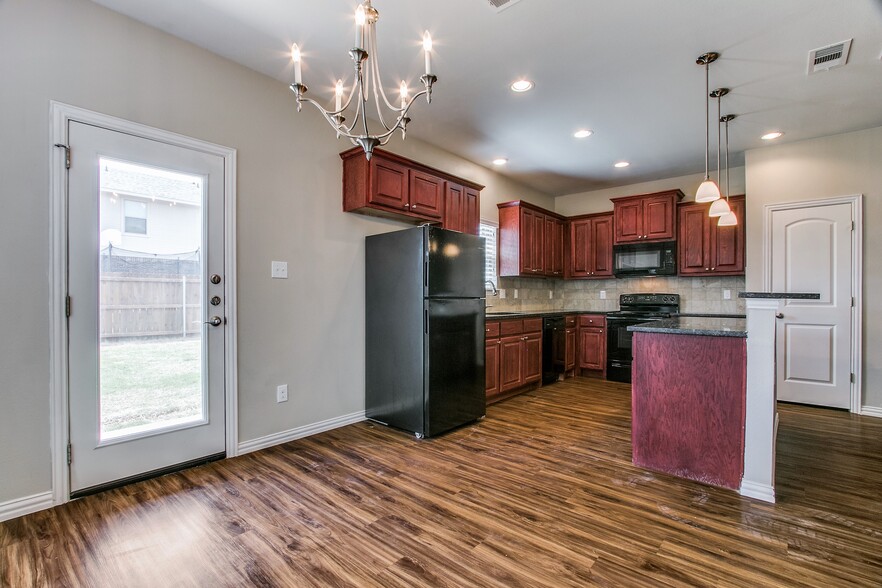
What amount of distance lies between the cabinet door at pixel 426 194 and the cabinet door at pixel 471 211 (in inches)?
16.1

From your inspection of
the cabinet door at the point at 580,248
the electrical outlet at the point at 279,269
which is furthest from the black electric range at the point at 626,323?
the electrical outlet at the point at 279,269

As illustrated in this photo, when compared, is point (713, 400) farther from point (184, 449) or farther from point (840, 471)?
point (184, 449)

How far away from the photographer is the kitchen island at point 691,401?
2.27 meters

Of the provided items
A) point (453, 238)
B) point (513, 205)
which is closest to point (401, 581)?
point (453, 238)

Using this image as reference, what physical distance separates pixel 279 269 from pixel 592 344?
4.27 metres

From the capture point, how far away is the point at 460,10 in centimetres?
224

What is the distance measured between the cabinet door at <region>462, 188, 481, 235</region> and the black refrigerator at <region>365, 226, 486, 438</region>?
2.30ft

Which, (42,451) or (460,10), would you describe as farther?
(460,10)

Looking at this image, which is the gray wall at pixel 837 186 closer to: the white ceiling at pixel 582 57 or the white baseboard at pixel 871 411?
the white baseboard at pixel 871 411

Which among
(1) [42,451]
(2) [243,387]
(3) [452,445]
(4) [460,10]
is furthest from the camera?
(3) [452,445]

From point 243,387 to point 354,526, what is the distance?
54.2 inches

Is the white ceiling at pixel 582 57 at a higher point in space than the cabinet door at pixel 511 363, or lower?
higher

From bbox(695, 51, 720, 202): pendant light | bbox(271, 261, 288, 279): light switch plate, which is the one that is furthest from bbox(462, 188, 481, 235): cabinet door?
bbox(695, 51, 720, 202): pendant light

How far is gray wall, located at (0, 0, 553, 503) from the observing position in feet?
6.48
